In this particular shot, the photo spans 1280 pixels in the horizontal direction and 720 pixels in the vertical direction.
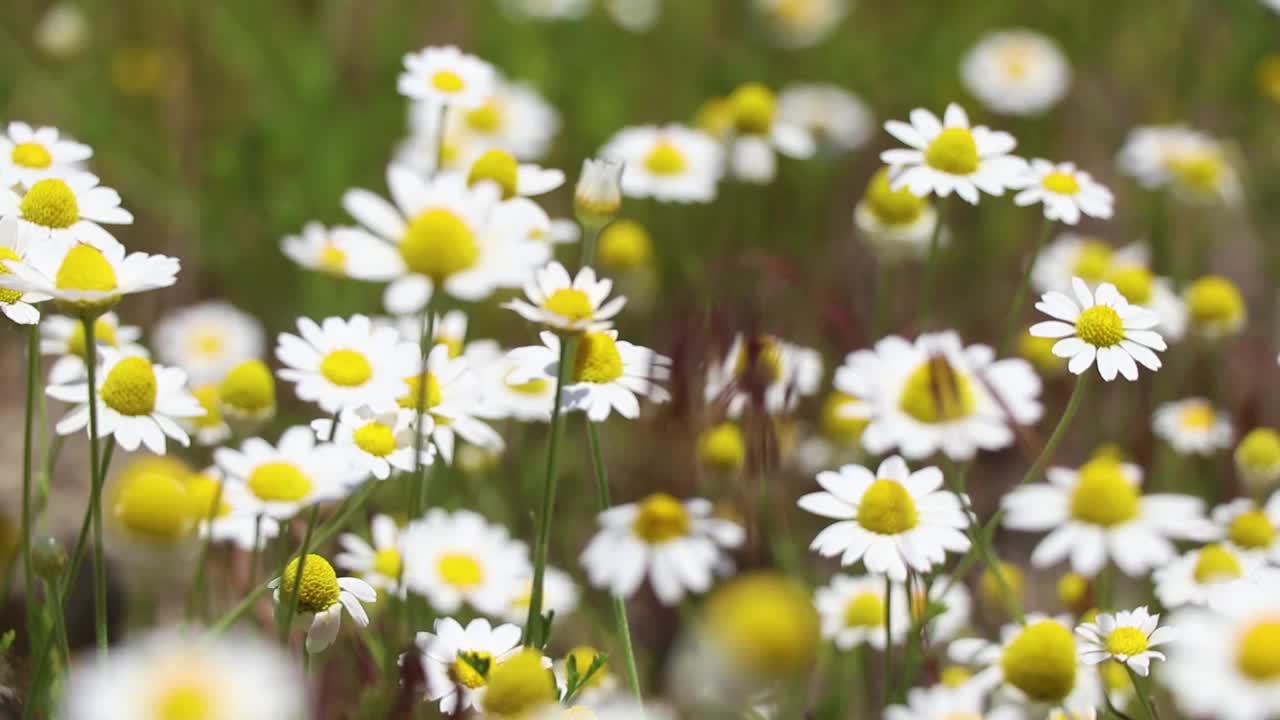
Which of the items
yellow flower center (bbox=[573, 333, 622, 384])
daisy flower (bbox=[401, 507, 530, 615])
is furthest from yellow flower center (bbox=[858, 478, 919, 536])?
daisy flower (bbox=[401, 507, 530, 615])

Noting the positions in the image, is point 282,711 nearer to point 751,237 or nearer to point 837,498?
point 837,498

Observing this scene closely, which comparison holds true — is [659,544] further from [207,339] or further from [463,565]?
[207,339]

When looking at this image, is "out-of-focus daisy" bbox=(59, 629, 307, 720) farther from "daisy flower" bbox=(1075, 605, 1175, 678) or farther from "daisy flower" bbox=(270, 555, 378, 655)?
"daisy flower" bbox=(1075, 605, 1175, 678)

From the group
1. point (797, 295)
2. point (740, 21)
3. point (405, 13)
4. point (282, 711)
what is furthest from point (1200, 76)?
point (282, 711)

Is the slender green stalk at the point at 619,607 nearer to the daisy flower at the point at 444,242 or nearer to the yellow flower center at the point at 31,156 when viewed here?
the daisy flower at the point at 444,242

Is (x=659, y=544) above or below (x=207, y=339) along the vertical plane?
below

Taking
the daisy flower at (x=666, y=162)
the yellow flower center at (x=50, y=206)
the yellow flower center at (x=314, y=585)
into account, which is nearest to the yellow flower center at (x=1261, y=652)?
the yellow flower center at (x=314, y=585)

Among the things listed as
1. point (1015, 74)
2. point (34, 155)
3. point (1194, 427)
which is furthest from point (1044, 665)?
point (1015, 74)
